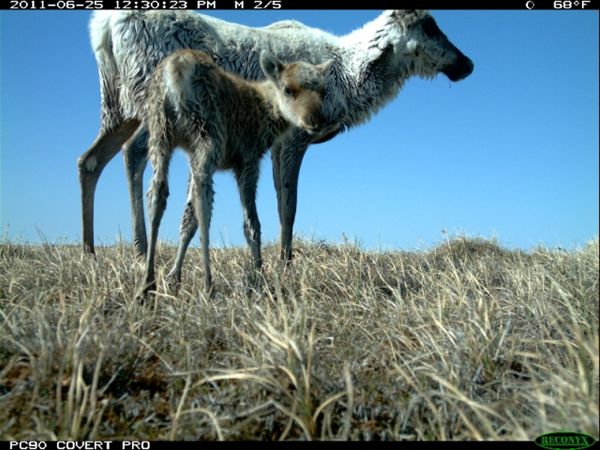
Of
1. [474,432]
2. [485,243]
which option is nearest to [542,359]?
[474,432]

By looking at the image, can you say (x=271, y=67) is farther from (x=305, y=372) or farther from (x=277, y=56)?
(x=305, y=372)

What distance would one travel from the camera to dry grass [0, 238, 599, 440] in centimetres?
244

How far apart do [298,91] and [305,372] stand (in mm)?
3633

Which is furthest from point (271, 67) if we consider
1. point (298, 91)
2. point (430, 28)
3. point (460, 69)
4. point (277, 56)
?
point (460, 69)

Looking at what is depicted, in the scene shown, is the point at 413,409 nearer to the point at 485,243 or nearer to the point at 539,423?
the point at 539,423

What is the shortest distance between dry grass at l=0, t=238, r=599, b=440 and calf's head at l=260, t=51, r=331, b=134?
1.98 m

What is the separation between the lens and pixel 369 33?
26.4ft

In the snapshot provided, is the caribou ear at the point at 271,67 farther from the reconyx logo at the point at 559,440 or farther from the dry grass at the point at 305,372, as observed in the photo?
the reconyx logo at the point at 559,440

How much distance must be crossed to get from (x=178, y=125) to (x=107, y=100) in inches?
116

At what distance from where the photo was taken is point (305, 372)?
8.47 ft

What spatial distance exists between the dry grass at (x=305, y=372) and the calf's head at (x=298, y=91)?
1984mm

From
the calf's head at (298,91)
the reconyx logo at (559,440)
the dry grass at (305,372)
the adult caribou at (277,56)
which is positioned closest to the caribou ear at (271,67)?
the calf's head at (298,91)

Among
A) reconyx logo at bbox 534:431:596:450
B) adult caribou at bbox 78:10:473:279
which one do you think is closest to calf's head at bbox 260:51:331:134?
adult caribou at bbox 78:10:473:279

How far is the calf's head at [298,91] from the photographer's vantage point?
542cm
